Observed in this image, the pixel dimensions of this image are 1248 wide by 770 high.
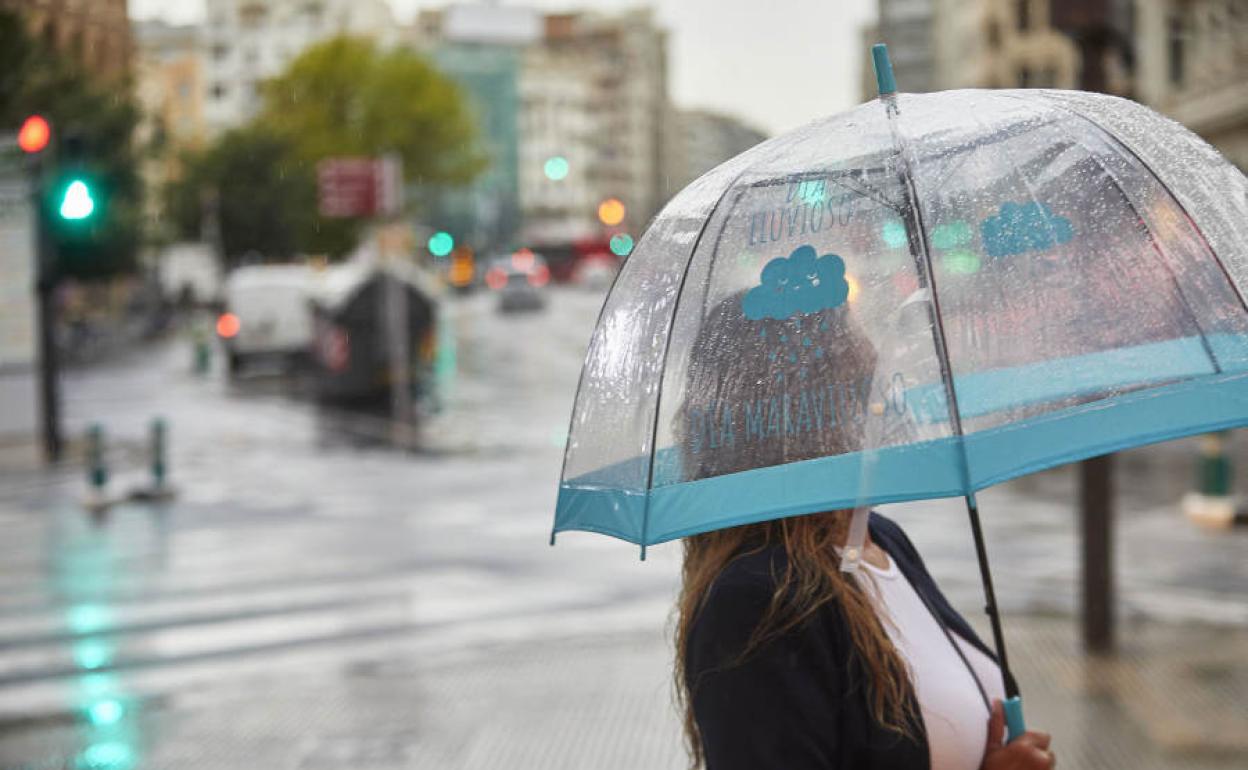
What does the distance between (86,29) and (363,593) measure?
33822 mm

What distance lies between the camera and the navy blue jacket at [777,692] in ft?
7.63

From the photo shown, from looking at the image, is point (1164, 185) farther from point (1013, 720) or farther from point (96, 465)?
point (96, 465)

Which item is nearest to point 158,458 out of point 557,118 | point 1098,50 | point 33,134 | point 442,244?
point 33,134

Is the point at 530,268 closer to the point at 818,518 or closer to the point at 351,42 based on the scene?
the point at 351,42

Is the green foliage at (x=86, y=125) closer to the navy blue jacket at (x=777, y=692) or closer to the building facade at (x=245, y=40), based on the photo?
the navy blue jacket at (x=777, y=692)

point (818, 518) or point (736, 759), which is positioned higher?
point (818, 518)

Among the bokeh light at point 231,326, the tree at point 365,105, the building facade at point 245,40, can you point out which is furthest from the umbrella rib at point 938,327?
the building facade at point 245,40

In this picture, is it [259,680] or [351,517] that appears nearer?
[259,680]

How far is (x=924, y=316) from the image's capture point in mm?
2531

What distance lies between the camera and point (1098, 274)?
2584 mm

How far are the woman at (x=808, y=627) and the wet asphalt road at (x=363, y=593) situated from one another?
608 millimetres

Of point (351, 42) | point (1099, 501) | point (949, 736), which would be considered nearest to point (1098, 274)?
point (949, 736)

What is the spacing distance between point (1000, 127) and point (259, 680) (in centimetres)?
700

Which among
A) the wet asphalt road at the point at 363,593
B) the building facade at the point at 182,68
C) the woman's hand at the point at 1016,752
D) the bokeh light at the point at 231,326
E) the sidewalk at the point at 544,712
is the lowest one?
the wet asphalt road at the point at 363,593
